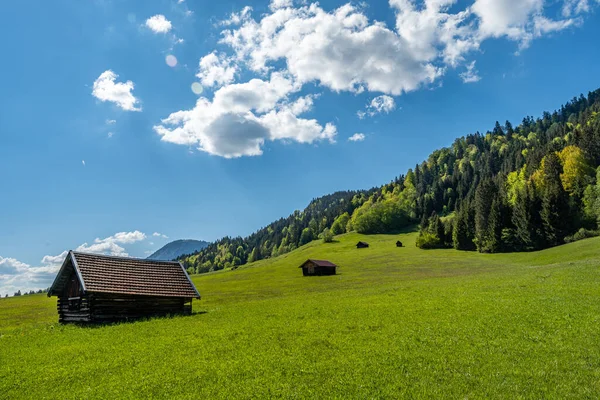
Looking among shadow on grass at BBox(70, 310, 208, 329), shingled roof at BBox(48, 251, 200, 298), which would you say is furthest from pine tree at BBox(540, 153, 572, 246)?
shadow on grass at BBox(70, 310, 208, 329)

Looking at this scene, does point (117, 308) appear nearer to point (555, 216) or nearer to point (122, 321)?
point (122, 321)

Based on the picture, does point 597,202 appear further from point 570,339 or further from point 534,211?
point 570,339

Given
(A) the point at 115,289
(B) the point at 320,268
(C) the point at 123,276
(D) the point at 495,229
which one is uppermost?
(D) the point at 495,229

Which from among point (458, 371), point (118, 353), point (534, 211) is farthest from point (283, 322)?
point (534, 211)

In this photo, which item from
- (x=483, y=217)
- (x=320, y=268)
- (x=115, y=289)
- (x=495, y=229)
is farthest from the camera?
(x=483, y=217)

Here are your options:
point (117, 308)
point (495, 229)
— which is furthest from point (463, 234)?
point (117, 308)

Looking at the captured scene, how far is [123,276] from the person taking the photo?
33750mm

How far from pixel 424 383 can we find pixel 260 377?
20.5ft

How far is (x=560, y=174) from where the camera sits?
385 feet

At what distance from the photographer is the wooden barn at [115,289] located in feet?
101

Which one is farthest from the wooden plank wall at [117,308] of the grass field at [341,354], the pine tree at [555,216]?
the pine tree at [555,216]

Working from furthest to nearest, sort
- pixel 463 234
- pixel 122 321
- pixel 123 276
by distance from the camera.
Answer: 1. pixel 463 234
2. pixel 123 276
3. pixel 122 321

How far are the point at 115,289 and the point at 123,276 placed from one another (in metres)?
2.46

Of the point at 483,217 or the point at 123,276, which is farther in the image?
the point at 483,217
